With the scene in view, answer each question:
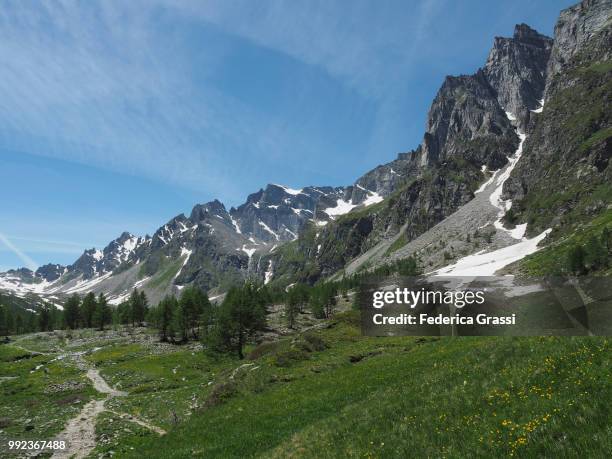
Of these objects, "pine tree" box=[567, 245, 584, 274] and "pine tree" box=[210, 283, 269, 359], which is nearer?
"pine tree" box=[210, 283, 269, 359]

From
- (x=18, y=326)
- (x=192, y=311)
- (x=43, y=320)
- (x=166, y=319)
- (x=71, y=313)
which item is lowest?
(x=18, y=326)

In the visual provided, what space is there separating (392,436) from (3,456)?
25.6 metres

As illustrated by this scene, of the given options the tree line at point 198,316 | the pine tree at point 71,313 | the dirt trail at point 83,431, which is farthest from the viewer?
the pine tree at point 71,313

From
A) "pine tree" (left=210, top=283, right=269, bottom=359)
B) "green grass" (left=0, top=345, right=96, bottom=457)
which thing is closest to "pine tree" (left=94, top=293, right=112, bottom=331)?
"green grass" (left=0, top=345, right=96, bottom=457)

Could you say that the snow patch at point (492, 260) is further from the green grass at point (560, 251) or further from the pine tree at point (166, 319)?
the pine tree at point (166, 319)

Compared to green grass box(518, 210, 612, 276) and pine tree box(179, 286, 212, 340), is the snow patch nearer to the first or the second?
green grass box(518, 210, 612, 276)

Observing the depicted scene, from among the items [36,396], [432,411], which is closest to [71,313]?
[36,396]

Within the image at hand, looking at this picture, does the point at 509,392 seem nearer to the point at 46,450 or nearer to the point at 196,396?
the point at 46,450

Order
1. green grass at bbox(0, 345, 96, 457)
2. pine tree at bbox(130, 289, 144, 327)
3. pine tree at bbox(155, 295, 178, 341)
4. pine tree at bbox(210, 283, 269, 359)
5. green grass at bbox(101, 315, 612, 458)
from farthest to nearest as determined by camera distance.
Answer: pine tree at bbox(130, 289, 144, 327) < pine tree at bbox(155, 295, 178, 341) < pine tree at bbox(210, 283, 269, 359) < green grass at bbox(0, 345, 96, 457) < green grass at bbox(101, 315, 612, 458)

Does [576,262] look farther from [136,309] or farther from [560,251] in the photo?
[136,309]

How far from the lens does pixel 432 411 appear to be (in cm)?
1366

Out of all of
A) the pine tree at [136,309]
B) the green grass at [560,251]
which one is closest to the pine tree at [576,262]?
the green grass at [560,251]

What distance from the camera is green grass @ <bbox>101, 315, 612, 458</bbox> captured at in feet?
31.8

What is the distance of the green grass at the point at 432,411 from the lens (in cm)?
969
